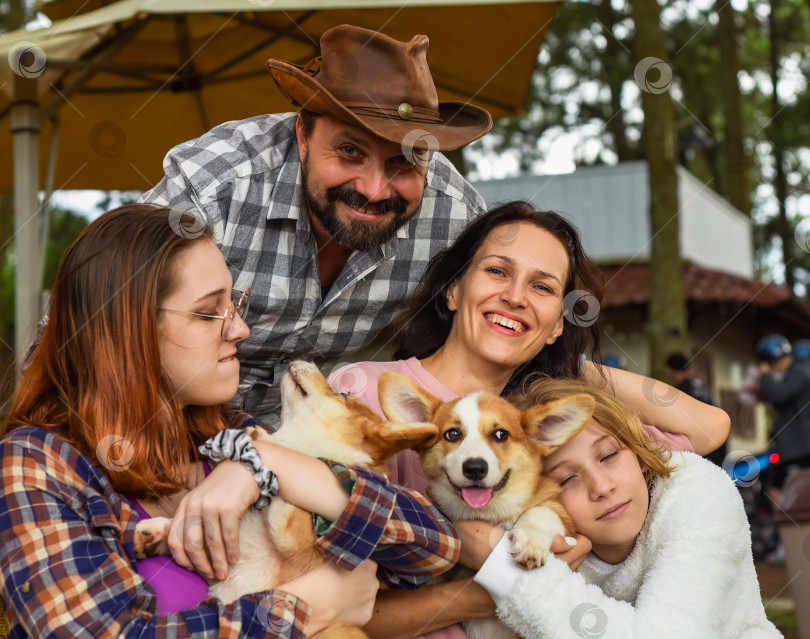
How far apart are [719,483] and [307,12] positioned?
12.4ft

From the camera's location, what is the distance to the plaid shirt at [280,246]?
3211 millimetres

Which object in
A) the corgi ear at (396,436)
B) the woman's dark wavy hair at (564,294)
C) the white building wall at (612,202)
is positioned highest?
the white building wall at (612,202)

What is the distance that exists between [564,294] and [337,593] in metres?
1.40

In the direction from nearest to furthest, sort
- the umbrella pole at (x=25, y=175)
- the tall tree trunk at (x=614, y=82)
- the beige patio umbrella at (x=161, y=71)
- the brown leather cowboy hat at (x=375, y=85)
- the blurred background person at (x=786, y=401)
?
the brown leather cowboy hat at (x=375, y=85), the beige patio umbrella at (x=161, y=71), the umbrella pole at (x=25, y=175), the blurred background person at (x=786, y=401), the tall tree trunk at (x=614, y=82)

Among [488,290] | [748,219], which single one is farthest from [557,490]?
[748,219]

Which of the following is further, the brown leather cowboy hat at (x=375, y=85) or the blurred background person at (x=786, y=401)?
the blurred background person at (x=786, y=401)

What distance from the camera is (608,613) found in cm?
230

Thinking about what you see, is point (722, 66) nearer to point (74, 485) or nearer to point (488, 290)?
point (488, 290)

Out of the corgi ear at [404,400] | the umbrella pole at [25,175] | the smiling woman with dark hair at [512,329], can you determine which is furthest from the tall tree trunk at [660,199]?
the corgi ear at [404,400]

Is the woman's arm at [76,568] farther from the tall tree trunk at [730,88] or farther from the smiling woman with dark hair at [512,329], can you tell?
the tall tree trunk at [730,88]

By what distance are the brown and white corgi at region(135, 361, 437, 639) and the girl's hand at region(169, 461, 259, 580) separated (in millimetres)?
61

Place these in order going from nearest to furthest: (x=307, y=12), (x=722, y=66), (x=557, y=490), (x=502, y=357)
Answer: (x=557, y=490)
(x=502, y=357)
(x=307, y=12)
(x=722, y=66)

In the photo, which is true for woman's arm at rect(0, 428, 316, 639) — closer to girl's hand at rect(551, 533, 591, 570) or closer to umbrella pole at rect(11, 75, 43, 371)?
girl's hand at rect(551, 533, 591, 570)

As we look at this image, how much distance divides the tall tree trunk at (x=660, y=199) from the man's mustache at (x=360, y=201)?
520cm
